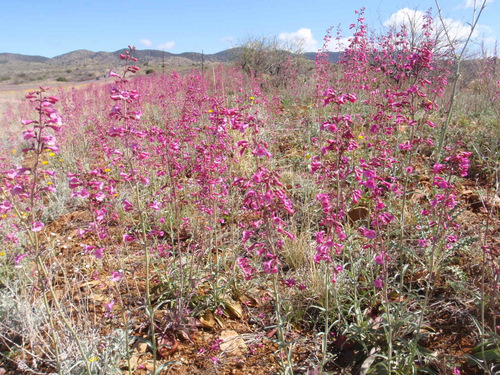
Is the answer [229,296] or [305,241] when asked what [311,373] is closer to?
[229,296]

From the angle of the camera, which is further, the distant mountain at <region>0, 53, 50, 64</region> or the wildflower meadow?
the distant mountain at <region>0, 53, 50, 64</region>

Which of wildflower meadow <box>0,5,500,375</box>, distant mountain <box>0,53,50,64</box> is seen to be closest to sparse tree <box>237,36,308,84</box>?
wildflower meadow <box>0,5,500,375</box>

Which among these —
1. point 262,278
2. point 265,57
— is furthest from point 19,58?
point 262,278

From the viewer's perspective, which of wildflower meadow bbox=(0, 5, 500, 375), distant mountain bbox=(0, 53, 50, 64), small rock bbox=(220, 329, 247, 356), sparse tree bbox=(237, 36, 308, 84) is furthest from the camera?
distant mountain bbox=(0, 53, 50, 64)

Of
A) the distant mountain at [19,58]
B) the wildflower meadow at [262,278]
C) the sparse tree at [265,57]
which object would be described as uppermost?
the distant mountain at [19,58]

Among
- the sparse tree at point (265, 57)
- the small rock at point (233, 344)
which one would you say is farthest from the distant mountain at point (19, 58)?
the small rock at point (233, 344)

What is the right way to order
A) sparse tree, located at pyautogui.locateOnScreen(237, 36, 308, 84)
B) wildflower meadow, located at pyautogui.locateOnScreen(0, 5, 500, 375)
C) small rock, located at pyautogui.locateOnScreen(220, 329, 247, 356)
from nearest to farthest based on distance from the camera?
wildflower meadow, located at pyautogui.locateOnScreen(0, 5, 500, 375), small rock, located at pyautogui.locateOnScreen(220, 329, 247, 356), sparse tree, located at pyautogui.locateOnScreen(237, 36, 308, 84)

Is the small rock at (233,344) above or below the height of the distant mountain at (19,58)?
below

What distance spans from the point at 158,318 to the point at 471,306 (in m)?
2.48

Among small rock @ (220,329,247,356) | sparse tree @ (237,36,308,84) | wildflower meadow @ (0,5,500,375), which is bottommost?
small rock @ (220,329,247,356)

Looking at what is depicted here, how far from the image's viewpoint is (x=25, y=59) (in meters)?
132

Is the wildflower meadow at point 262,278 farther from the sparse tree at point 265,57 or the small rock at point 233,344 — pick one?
the sparse tree at point 265,57

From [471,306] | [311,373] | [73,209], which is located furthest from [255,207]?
[73,209]

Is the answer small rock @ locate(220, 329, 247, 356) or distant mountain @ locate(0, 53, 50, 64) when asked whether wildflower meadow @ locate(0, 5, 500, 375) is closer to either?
small rock @ locate(220, 329, 247, 356)
